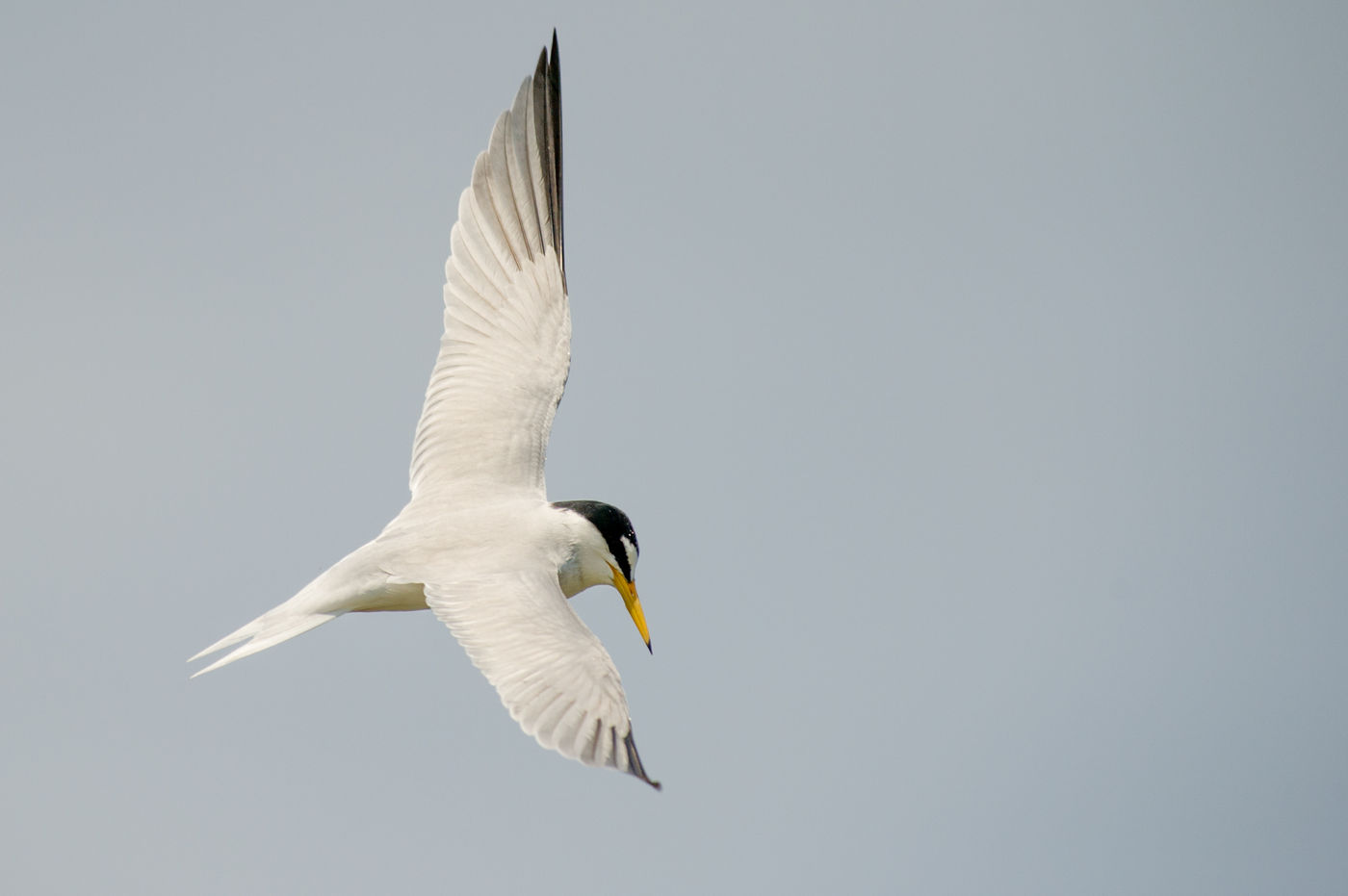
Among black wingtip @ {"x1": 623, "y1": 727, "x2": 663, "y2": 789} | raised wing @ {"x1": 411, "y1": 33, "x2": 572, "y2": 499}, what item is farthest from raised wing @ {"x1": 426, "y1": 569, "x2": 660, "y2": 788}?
raised wing @ {"x1": 411, "y1": 33, "x2": 572, "y2": 499}

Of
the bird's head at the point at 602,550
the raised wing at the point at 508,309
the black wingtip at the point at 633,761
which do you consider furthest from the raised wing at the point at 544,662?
the raised wing at the point at 508,309

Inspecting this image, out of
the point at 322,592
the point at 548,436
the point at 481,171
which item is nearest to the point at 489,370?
the point at 548,436

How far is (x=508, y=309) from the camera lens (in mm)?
9773

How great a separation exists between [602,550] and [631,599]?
1.19 feet

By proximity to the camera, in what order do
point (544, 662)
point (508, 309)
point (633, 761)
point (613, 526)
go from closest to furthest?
point (633, 761)
point (544, 662)
point (613, 526)
point (508, 309)

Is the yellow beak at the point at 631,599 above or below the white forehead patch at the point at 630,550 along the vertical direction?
below

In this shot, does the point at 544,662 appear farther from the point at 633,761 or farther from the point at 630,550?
the point at 630,550

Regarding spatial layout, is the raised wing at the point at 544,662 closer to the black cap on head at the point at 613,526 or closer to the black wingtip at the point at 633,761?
the black wingtip at the point at 633,761

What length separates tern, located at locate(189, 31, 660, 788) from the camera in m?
7.11

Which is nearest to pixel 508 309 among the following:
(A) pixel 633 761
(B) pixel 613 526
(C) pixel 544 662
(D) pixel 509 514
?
(D) pixel 509 514

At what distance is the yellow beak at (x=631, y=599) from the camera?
8664 mm

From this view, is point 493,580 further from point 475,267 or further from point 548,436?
point 475,267

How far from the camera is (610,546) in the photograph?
8570 mm

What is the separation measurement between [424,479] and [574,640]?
2.45 meters
